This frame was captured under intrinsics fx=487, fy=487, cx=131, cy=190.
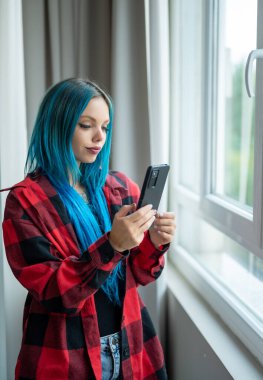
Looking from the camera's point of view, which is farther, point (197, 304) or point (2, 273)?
point (2, 273)

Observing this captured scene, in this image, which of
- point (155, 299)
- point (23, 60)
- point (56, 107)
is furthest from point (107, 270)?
point (23, 60)

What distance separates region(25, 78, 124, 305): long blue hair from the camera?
108 cm

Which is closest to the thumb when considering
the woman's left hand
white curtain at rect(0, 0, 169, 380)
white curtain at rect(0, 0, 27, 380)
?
the woman's left hand

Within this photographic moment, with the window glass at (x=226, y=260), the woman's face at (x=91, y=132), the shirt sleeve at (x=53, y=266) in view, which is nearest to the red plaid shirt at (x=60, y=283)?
the shirt sleeve at (x=53, y=266)

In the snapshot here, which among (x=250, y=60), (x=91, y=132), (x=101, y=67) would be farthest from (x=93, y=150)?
(x=101, y=67)

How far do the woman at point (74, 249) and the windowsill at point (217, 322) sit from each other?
0.23 m

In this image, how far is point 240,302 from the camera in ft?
4.42

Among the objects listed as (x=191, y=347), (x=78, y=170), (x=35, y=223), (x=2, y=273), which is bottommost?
(x=191, y=347)

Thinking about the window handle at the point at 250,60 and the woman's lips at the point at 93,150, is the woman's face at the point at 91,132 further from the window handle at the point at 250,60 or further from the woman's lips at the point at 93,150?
the window handle at the point at 250,60

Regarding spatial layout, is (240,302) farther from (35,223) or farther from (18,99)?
(18,99)

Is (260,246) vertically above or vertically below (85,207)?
below

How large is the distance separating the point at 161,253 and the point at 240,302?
13.1 inches

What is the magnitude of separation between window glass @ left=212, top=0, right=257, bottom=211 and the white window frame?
0.02m

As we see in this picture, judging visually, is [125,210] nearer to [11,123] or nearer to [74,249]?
[74,249]
